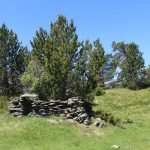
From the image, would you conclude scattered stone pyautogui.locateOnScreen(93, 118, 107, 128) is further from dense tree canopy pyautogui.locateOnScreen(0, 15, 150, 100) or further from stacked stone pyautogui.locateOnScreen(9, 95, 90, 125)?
dense tree canopy pyautogui.locateOnScreen(0, 15, 150, 100)

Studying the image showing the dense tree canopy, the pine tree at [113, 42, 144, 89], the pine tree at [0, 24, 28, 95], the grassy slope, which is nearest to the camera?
the grassy slope

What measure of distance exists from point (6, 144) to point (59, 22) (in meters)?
17.4

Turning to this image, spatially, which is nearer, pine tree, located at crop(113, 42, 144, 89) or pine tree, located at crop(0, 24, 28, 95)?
pine tree, located at crop(0, 24, 28, 95)

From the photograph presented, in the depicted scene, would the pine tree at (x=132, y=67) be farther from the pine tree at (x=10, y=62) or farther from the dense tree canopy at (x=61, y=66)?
the dense tree canopy at (x=61, y=66)

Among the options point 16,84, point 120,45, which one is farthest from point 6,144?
point 120,45

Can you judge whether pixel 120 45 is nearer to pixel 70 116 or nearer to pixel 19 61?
pixel 19 61

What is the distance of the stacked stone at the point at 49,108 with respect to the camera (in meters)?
32.0

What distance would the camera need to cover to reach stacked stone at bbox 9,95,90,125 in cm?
3203

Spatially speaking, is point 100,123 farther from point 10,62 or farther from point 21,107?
point 10,62

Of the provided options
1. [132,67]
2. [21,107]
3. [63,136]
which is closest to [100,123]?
[63,136]

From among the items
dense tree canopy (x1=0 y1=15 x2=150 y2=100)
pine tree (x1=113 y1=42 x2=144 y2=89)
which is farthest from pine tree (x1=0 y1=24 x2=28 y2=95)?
pine tree (x1=113 y1=42 x2=144 y2=89)

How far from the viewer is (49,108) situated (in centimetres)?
3272

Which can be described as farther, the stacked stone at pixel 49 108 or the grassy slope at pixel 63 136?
the stacked stone at pixel 49 108

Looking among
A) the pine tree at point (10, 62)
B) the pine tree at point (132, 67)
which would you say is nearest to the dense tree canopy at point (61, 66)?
the pine tree at point (10, 62)
